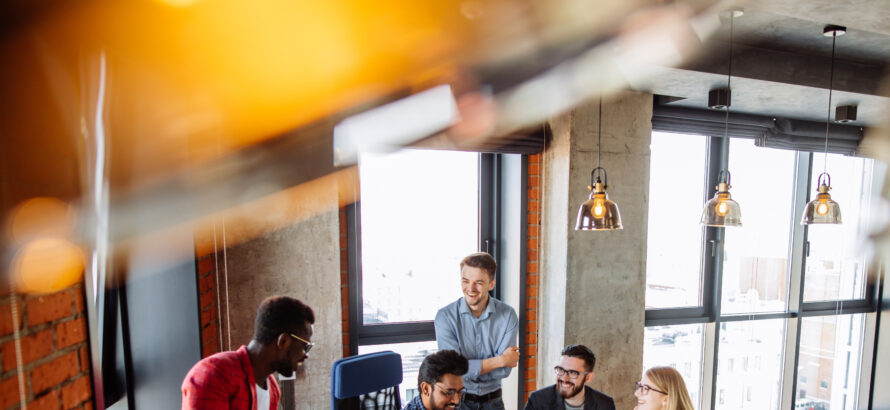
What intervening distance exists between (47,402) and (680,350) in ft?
15.0

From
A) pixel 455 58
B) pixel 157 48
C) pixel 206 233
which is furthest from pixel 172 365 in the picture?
pixel 455 58

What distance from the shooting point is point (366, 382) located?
2289 mm

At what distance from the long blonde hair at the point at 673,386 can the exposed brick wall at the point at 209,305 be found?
7.27 feet

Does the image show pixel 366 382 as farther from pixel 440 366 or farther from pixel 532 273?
pixel 532 273

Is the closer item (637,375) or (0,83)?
(0,83)

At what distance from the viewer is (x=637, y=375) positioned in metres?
3.33

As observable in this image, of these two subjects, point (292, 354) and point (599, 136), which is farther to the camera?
point (599, 136)

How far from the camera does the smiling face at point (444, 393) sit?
6.66 feet

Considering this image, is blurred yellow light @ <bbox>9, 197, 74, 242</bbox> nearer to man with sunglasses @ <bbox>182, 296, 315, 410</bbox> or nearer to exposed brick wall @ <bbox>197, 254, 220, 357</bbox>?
man with sunglasses @ <bbox>182, 296, 315, 410</bbox>

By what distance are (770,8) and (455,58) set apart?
157 cm

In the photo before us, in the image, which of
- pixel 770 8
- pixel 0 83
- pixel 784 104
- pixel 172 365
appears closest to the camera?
pixel 0 83

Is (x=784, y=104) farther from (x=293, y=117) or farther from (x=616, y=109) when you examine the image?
(x=293, y=117)

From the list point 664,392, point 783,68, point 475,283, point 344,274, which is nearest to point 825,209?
point 783,68

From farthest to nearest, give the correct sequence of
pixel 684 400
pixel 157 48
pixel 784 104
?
pixel 784 104, pixel 684 400, pixel 157 48
